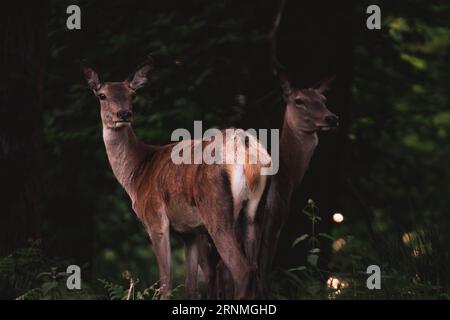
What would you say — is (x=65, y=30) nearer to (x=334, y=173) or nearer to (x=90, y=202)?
(x=90, y=202)

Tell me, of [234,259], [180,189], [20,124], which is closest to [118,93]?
[180,189]

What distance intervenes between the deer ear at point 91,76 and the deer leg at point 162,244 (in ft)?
4.70

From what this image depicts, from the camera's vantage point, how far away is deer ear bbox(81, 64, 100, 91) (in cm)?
954

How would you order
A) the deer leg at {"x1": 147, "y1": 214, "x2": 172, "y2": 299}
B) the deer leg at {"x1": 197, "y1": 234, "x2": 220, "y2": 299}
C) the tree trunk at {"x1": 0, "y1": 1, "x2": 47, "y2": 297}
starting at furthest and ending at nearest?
the tree trunk at {"x1": 0, "y1": 1, "x2": 47, "y2": 297} < the deer leg at {"x1": 197, "y1": 234, "x2": 220, "y2": 299} < the deer leg at {"x1": 147, "y1": 214, "x2": 172, "y2": 299}

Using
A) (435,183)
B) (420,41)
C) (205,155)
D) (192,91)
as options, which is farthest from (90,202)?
(435,183)

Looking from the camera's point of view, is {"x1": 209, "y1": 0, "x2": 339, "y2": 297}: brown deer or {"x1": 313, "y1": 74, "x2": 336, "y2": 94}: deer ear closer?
{"x1": 209, "y1": 0, "x2": 339, "y2": 297}: brown deer

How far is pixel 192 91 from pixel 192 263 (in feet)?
11.9

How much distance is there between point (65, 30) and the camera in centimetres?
1271

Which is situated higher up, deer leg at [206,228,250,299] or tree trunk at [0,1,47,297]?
tree trunk at [0,1,47,297]

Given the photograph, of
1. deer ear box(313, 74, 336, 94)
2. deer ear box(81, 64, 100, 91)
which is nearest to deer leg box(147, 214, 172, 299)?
deer ear box(81, 64, 100, 91)

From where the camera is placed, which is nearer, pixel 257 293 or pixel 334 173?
pixel 257 293

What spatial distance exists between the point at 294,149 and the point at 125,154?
1668 mm

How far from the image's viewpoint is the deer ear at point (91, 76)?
9.54 meters

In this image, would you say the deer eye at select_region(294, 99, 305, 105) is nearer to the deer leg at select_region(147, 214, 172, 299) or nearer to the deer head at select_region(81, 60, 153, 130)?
the deer head at select_region(81, 60, 153, 130)
